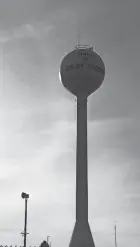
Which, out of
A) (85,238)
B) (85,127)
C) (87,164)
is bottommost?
(85,238)

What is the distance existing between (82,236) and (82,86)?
16666 mm

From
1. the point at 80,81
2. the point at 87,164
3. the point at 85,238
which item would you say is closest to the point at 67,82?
the point at 80,81

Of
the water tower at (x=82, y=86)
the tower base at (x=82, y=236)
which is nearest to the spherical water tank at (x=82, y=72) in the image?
the water tower at (x=82, y=86)

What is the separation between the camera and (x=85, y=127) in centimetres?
5166

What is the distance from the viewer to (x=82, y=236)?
153ft

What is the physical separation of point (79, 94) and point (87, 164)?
8.24m

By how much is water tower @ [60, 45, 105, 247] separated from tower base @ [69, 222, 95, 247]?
126mm

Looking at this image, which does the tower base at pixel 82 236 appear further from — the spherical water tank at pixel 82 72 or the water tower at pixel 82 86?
the spherical water tank at pixel 82 72

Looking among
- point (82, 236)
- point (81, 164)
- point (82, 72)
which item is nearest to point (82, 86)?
point (82, 72)

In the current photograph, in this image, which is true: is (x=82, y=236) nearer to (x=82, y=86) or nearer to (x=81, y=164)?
(x=81, y=164)

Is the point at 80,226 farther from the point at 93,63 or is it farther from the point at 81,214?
the point at 93,63

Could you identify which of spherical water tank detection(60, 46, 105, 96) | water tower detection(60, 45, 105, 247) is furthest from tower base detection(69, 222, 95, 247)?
spherical water tank detection(60, 46, 105, 96)

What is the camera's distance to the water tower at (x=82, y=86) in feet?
160

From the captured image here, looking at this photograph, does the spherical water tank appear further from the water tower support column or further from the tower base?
the tower base
